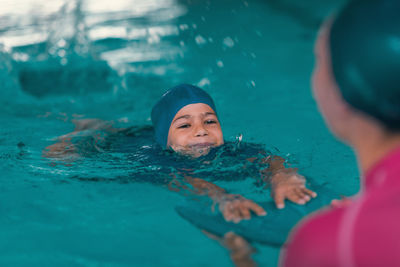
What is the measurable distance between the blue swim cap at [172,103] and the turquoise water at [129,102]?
1.23 feet

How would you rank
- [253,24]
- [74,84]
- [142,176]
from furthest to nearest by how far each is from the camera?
[253,24] < [74,84] < [142,176]

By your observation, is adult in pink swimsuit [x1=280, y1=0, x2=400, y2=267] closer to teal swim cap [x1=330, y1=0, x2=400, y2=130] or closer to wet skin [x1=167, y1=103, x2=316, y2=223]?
teal swim cap [x1=330, y1=0, x2=400, y2=130]

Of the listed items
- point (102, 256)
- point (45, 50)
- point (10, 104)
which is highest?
point (45, 50)

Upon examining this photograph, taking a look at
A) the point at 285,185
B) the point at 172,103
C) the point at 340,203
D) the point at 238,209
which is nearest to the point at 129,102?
the point at 172,103

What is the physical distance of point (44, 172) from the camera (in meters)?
3.06

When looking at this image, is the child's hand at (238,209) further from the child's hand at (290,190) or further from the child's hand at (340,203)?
the child's hand at (340,203)

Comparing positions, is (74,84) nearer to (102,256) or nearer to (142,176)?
(142,176)

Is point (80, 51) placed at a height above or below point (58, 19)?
below

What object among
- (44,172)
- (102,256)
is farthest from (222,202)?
(44,172)

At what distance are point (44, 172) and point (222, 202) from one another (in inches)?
53.2

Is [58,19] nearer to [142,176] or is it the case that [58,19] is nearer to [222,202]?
[142,176]

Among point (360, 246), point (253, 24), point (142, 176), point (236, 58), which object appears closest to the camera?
point (360, 246)

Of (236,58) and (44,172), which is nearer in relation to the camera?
(44,172)

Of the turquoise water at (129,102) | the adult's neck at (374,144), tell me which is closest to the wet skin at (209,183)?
the turquoise water at (129,102)
